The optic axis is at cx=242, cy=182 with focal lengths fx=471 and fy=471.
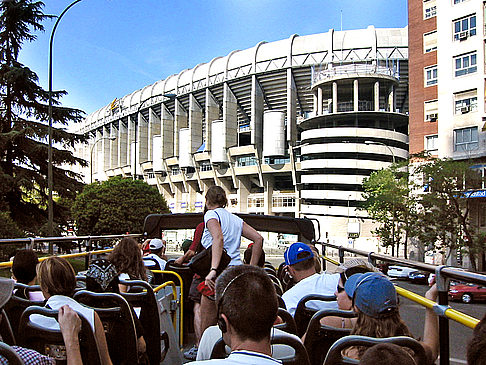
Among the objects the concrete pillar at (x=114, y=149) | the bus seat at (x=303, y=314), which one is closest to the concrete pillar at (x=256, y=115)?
the concrete pillar at (x=114, y=149)

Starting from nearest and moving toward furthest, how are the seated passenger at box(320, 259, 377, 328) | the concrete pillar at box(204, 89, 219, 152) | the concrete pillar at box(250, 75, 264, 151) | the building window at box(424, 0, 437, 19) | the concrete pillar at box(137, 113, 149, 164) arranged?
1. the seated passenger at box(320, 259, 377, 328)
2. the building window at box(424, 0, 437, 19)
3. the concrete pillar at box(250, 75, 264, 151)
4. the concrete pillar at box(204, 89, 219, 152)
5. the concrete pillar at box(137, 113, 149, 164)

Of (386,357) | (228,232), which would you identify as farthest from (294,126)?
(386,357)

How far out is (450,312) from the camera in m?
2.72

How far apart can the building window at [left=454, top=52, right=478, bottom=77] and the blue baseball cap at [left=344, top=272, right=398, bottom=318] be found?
39081 millimetres

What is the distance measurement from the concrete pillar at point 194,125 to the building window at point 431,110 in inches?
2236

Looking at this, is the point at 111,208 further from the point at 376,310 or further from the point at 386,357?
the point at 386,357

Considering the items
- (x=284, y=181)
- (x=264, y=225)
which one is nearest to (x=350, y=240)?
(x=284, y=181)

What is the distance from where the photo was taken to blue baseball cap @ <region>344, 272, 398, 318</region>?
98.6 inches

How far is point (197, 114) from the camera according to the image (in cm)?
9550

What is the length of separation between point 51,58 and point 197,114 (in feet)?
247

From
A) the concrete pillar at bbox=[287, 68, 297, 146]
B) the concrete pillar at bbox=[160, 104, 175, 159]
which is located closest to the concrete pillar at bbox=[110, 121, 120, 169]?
the concrete pillar at bbox=[160, 104, 175, 159]

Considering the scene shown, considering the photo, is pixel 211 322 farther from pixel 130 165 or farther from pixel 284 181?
pixel 130 165

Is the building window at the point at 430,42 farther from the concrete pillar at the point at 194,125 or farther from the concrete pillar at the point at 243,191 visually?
the concrete pillar at the point at 194,125

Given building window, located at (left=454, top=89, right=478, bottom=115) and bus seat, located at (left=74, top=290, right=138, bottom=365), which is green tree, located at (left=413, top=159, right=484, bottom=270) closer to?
building window, located at (left=454, top=89, right=478, bottom=115)
